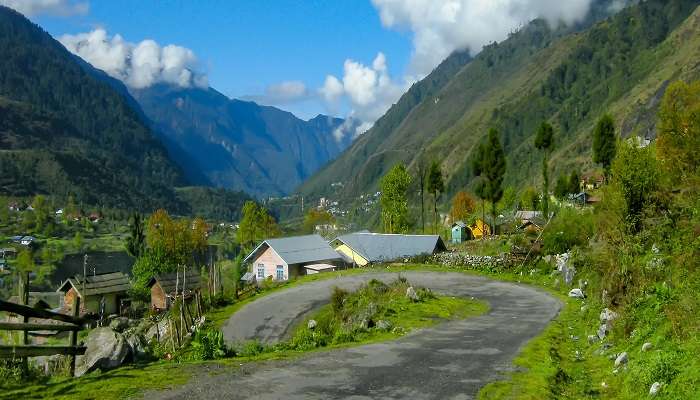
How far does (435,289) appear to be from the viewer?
50.5m

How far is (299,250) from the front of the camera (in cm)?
8462

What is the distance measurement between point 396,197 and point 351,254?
45.5 feet

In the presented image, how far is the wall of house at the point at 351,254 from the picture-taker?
84869mm

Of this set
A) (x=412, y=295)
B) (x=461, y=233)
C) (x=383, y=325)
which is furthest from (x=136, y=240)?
(x=383, y=325)

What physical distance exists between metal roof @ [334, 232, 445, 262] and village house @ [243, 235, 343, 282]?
11.2ft

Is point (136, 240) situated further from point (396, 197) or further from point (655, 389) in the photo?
point (655, 389)

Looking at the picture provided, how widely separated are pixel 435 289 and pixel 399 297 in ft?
41.3

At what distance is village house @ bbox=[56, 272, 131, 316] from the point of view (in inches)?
3061

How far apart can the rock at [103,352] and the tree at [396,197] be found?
252 feet

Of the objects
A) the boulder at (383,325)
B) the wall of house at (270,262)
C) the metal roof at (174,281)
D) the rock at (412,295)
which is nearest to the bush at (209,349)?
the boulder at (383,325)

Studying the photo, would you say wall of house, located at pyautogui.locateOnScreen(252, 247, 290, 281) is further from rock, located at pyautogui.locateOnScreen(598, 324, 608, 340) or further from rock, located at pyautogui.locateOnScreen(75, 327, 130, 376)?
rock, located at pyautogui.locateOnScreen(75, 327, 130, 376)

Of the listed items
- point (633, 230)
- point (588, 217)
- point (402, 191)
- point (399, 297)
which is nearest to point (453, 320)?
point (399, 297)

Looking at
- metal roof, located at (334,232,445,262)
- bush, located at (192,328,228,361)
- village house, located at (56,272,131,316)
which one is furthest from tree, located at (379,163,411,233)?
bush, located at (192,328,228,361)

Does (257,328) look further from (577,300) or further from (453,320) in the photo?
(577,300)
